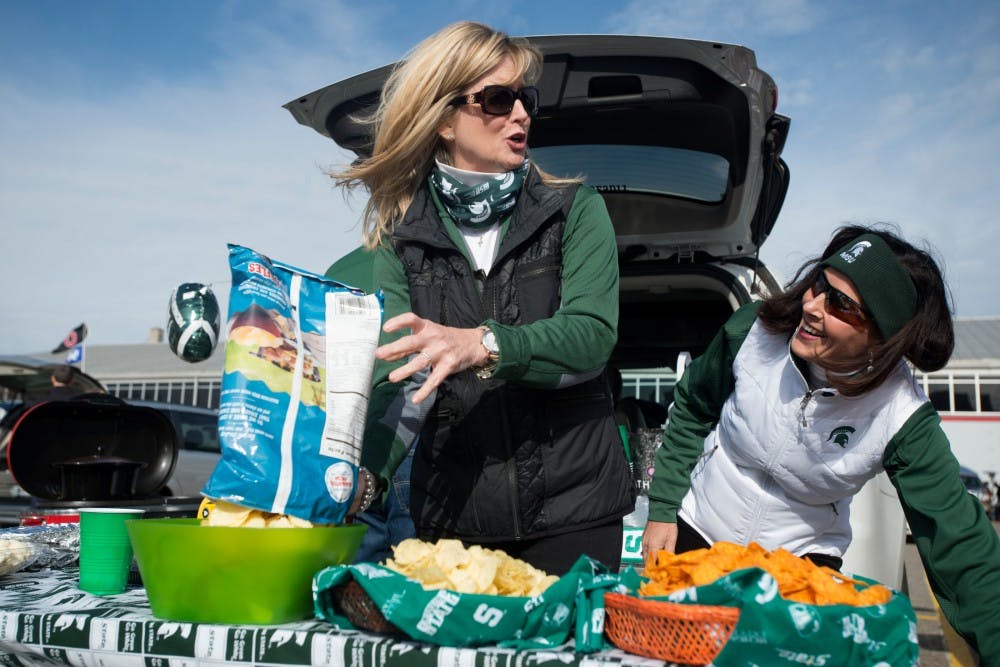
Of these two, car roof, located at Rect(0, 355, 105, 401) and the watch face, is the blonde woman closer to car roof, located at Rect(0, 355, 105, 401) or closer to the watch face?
the watch face

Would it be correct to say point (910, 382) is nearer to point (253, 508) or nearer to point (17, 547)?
point (253, 508)

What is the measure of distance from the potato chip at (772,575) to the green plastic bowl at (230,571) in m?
0.47

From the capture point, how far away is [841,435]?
5.66ft

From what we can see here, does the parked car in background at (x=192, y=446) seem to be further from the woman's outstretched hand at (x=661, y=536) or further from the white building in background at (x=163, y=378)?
the white building in background at (x=163, y=378)

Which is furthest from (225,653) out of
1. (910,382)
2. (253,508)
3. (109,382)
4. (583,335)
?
(109,382)

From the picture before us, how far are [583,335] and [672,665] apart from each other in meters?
0.56

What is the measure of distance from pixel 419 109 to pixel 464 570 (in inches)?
40.9

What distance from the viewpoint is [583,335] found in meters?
1.38

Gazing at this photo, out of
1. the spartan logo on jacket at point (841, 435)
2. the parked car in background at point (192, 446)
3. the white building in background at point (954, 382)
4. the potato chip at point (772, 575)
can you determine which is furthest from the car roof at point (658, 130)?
the white building in background at point (954, 382)

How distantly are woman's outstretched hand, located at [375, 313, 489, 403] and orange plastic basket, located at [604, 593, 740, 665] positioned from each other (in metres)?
0.38

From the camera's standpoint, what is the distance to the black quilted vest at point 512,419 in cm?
162

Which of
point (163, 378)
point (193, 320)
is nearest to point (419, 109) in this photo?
point (193, 320)

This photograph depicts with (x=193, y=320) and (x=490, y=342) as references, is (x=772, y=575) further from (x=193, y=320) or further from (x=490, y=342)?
(x=193, y=320)

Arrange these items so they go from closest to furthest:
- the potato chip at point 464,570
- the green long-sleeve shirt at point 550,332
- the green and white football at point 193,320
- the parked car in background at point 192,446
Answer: the potato chip at point 464,570
the green long-sleeve shirt at point 550,332
the green and white football at point 193,320
the parked car in background at point 192,446
